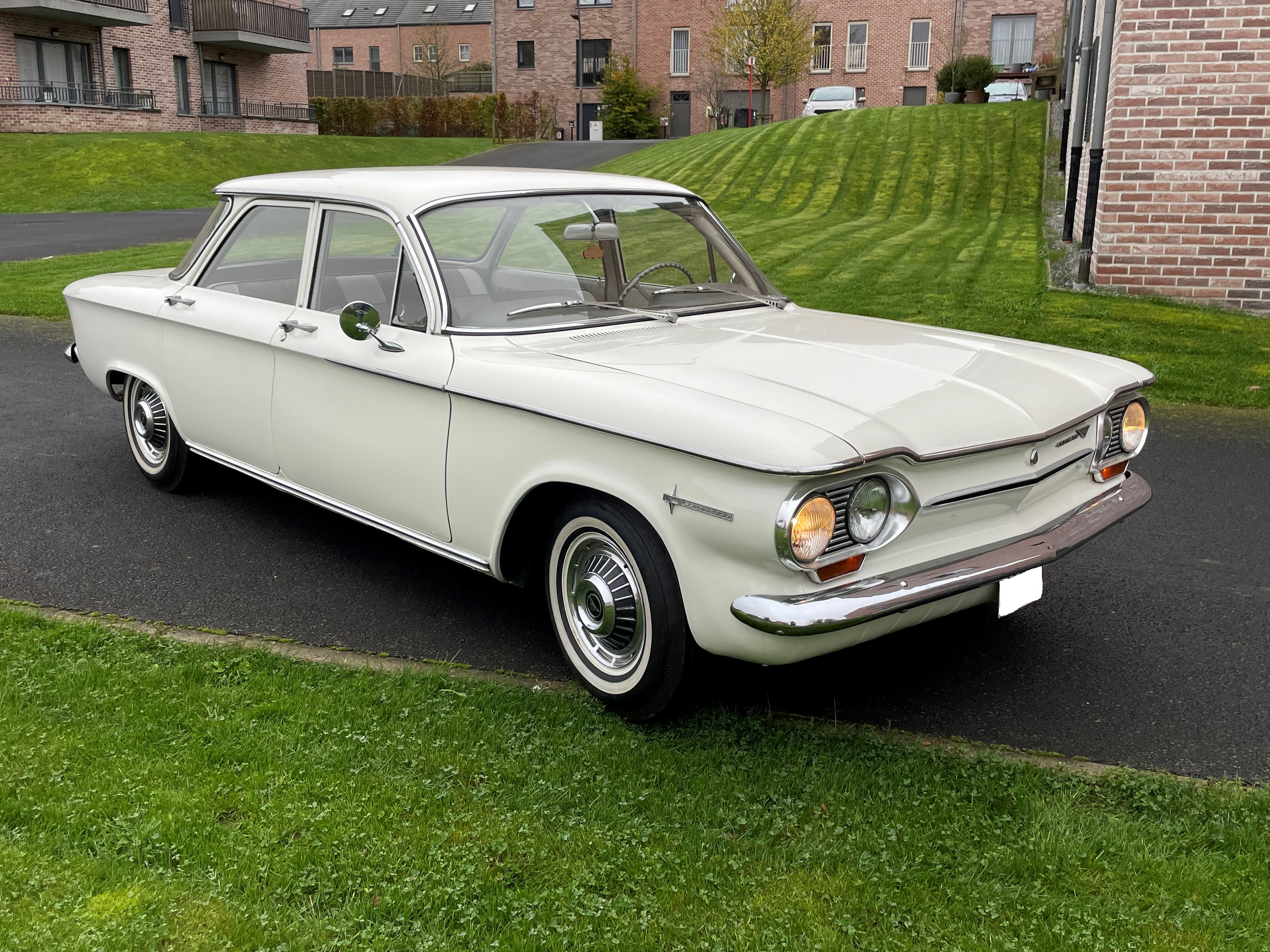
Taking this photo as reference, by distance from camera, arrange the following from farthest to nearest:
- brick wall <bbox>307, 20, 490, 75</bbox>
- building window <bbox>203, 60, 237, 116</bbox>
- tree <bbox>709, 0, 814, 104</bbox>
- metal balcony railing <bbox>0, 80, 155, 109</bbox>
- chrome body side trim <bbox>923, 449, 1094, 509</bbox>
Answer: brick wall <bbox>307, 20, 490, 75</bbox>, tree <bbox>709, 0, 814, 104</bbox>, building window <bbox>203, 60, 237, 116</bbox>, metal balcony railing <bbox>0, 80, 155, 109</bbox>, chrome body side trim <bbox>923, 449, 1094, 509</bbox>

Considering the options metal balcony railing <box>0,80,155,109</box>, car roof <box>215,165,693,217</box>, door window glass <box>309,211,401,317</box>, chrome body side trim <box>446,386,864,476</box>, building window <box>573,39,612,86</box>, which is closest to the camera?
chrome body side trim <box>446,386,864,476</box>

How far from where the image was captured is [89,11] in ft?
107

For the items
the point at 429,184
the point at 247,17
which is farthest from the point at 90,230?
the point at 247,17

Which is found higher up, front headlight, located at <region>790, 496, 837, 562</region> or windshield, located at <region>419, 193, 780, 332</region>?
windshield, located at <region>419, 193, 780, 332</region>

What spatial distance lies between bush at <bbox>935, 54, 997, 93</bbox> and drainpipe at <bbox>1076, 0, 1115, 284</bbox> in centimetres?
2640

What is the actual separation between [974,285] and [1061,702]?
26.3 ft

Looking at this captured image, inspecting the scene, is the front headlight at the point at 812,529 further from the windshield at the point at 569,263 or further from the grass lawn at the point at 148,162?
the grass lawn at the point at 148,162

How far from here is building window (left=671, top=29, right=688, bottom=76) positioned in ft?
168

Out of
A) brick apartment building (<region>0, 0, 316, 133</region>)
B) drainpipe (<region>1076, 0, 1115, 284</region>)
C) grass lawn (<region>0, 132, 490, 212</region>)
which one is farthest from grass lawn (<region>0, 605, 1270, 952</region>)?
brick apartment building (<region>0, 0, 316, 133</region>)

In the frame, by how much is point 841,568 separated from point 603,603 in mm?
771

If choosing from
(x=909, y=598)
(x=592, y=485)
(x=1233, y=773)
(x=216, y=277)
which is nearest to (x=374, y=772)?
(x=592, y=485)

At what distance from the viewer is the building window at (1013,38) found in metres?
45.2

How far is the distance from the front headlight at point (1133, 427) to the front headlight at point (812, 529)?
1.52m

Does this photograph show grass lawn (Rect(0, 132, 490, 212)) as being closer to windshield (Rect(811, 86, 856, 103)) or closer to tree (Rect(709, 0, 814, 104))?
tree (Rect(709, 0, 814, 104))
